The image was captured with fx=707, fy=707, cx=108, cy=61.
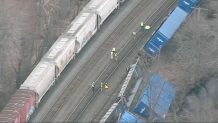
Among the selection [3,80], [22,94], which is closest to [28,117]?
[22,94]

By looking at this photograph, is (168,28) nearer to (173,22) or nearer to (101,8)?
(173,22)

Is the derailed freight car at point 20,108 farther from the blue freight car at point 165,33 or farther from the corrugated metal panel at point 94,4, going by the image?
the corrugated metal panel at point 94,4

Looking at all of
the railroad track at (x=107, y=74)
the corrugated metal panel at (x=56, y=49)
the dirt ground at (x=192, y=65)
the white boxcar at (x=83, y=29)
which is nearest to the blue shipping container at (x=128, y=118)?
the railroad track at (x=107, y=74)

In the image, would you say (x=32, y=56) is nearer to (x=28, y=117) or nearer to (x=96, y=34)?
(x=96, y=34)

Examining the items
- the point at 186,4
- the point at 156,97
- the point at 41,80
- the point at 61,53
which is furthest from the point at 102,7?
the point at 156,97

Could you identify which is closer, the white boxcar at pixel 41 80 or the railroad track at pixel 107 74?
the white boxcar at pixel 41 80

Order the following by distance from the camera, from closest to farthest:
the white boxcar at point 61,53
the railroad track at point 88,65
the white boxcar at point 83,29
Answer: the railroad track at point 88,65
the white boxcar at point 61,53
the white boxcar at point 83,29
